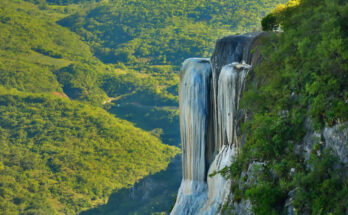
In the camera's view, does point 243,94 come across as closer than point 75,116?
Yes

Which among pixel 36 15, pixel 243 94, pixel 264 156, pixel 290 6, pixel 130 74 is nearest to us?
pixel 264 156

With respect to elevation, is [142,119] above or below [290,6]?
below

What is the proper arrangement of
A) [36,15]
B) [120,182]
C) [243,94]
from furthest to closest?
[36,15]
[120,182]
[243,94]

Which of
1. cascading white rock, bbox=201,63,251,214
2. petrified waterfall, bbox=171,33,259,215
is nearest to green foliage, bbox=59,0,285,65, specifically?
petrified waterfall, bbox=171,33,259,215

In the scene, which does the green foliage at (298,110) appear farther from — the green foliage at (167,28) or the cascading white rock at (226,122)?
the green foliage at (167,28)

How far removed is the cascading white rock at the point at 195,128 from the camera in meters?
18.1

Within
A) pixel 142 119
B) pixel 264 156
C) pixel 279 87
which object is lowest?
pixel 142 119

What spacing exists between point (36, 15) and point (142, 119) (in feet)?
252

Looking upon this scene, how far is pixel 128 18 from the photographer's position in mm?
198125

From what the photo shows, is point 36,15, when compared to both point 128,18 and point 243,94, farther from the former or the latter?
point 243,94

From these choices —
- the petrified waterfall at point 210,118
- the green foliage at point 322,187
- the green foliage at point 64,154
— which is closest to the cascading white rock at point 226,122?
the petrified waterfall at point 210,118

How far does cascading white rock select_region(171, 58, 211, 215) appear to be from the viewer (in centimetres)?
1806

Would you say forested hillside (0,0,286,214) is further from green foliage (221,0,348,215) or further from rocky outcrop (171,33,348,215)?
green foliage (221,0,348,215)

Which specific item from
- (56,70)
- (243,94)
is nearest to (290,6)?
(243,94)
